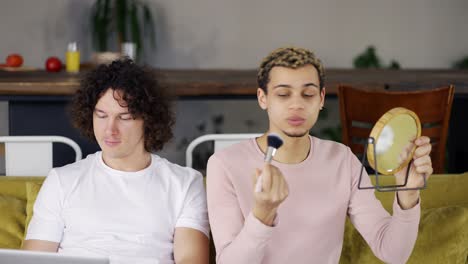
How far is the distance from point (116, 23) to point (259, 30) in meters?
1.16

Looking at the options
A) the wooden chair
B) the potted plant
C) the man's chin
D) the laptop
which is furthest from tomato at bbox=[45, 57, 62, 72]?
the laptop

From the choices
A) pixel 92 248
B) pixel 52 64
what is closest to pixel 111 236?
pixel 92 248

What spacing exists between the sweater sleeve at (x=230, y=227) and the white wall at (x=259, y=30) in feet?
14.9

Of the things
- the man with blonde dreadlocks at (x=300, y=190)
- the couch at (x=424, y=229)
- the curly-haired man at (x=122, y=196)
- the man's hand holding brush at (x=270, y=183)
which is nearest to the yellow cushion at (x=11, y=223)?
the couch at (x=424, y=229)

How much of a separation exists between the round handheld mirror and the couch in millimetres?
737

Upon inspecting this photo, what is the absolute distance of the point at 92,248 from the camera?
1.85m

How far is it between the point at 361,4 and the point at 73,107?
4575 millimetres

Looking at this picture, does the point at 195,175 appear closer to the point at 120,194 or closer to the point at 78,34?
the point at 120,194

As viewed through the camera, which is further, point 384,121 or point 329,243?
point 329,243

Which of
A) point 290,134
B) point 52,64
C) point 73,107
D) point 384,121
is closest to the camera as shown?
point 384,121

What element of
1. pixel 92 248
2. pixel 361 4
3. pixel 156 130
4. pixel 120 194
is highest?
pixel 361 4

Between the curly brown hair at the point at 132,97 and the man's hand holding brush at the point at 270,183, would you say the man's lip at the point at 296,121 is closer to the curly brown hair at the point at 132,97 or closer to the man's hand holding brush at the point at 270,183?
the man's hand holding brush at the point at 270,183

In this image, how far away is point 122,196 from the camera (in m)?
1.87

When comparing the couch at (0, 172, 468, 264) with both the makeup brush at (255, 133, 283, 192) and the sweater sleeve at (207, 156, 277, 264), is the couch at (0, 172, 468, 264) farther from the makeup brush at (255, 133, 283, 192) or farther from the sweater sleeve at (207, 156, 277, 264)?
the makeup brush at (255, 133, 283, 192)
